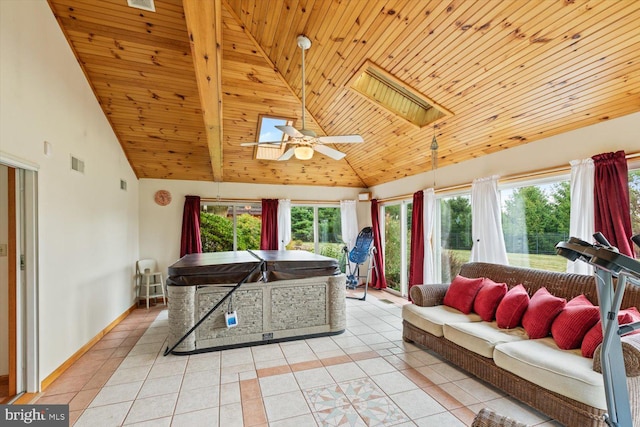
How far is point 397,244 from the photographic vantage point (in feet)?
20.6

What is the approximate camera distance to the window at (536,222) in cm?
333

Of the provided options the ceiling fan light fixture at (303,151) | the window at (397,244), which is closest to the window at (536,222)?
the window at (397,244)

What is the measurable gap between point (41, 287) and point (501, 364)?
12.7 ft

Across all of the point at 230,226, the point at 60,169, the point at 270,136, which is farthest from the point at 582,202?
the point at 230,226

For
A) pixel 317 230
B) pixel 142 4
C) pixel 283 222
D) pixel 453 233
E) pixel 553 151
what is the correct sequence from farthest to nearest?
1. pixel 317 230
2. pixel 283 222
3. pixel 453 233
4. pixel 553 151
5. pixel 142 4

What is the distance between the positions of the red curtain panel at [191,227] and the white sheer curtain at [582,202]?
5638 millimetres

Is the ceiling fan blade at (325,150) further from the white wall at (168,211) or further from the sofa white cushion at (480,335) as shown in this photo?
the white wall at (168,211)

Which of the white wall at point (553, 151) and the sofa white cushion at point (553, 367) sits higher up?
the white wall at point (553, 151)

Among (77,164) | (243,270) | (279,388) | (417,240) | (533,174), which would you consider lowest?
(279,388)

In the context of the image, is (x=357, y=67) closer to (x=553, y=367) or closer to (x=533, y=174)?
(x=533, y=174)

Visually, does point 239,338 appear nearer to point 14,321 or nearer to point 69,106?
point 14,321

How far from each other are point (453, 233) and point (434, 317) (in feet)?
7.29

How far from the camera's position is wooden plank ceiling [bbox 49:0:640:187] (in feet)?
7.53

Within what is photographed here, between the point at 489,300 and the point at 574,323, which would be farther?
the point at 489,300
